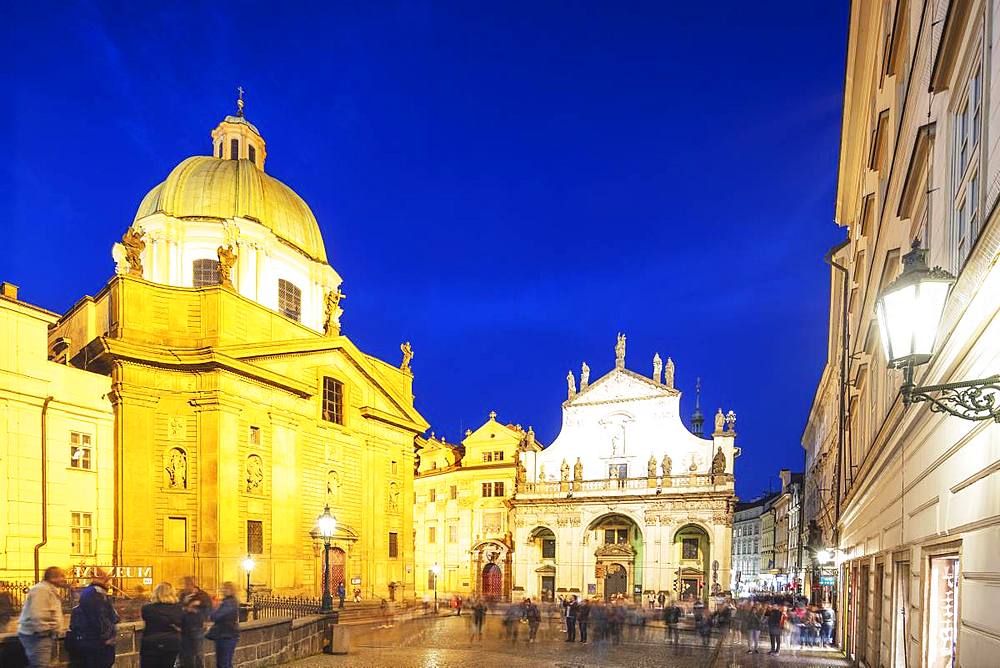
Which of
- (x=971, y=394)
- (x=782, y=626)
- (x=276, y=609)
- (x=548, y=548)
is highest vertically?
(x=971, y=394)

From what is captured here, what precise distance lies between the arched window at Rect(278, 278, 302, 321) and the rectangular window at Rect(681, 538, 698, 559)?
100 ft

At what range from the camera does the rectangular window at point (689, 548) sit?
48659 millimetres

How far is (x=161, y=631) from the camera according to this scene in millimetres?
8047

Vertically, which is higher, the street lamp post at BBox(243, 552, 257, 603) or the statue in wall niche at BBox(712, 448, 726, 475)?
the statue in wall niche at BBox(712, 448, 726, 475)

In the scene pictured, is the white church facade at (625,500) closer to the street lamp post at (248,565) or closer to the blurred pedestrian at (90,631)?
the street lamp post at (248,565)

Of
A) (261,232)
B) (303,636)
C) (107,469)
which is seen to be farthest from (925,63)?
(261,232)

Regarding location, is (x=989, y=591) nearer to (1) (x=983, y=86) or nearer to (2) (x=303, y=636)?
(1) (x=983, y=86)

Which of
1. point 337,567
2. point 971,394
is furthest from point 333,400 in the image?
point 971,394

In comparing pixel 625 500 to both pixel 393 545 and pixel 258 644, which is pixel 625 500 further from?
pixel 258 644

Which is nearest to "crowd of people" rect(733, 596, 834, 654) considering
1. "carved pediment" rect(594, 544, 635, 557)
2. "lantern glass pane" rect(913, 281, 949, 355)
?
"lantern glass pane" rect(913, 281, 949, 355)

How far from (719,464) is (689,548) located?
6.37 meters

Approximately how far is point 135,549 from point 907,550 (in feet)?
82.8

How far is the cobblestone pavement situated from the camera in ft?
58.0

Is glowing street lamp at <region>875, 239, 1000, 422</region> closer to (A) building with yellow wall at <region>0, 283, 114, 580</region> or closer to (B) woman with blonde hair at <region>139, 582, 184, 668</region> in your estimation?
(B) woman with blonde hair at <region>139, 582, 184, 668</region>
